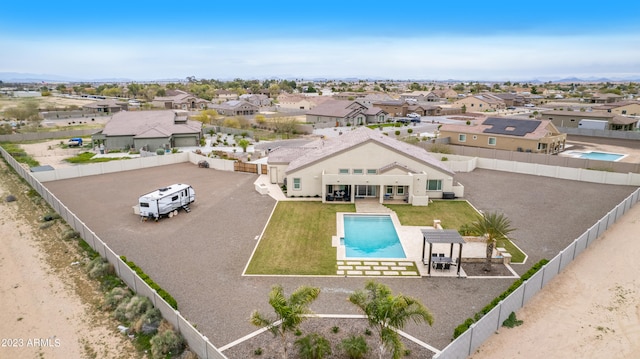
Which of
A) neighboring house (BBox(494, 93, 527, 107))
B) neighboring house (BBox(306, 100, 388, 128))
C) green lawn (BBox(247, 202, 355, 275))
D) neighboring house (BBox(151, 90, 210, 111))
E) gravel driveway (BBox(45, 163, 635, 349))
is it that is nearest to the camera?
gravel driveway (BBox(45, 163, 635, 349))

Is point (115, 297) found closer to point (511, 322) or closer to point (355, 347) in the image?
point (355, 347)

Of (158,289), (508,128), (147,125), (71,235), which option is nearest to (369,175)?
(158,289)

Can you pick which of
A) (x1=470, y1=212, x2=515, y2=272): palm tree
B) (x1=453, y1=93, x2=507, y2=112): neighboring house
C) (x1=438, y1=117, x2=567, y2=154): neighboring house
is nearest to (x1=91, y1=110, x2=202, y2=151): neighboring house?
(x1=438, y1=117, x2=567, y2=154): neighboring house

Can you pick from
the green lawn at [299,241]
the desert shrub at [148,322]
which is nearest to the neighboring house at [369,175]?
the green lawn at [299,241]

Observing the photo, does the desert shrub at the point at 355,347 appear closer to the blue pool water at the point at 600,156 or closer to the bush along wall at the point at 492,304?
the bush along wall at the point at 492,304

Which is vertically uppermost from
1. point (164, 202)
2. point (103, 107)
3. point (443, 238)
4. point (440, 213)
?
point (103, 107)

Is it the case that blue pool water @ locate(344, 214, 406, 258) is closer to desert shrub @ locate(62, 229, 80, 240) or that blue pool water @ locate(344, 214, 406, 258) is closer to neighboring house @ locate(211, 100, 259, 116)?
desert shrub @ locate(62, 229, 80, 240)

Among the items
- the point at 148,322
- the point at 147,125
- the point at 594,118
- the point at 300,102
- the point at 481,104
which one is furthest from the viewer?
the point at 300,102
